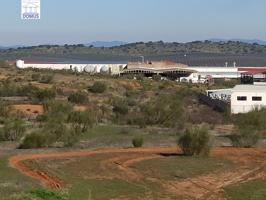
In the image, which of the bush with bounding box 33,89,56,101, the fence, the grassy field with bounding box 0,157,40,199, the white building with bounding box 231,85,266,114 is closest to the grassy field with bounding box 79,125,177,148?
the grassy field with bounding box 0,157,40,199

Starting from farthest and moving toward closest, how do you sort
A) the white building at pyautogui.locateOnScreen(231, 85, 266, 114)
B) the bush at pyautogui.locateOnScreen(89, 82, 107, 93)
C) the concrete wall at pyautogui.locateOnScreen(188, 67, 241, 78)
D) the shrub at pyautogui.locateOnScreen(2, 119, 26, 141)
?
the concrete wall at pyautogui.locateOnScreen(188, 67, 241, 78), the bush at pyautogui.locateOnScreen(89, 82, 107, 93), the white building at pyautogui.locateOnScreen(231, 85, 266, 114), the shrub at pyautogui.locateOnScreen(2, 119, 26, 141)

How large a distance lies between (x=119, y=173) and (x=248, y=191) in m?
4.89

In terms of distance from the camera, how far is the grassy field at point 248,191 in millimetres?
20933

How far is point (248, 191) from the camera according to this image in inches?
862

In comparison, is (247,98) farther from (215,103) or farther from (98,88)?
(98,88)

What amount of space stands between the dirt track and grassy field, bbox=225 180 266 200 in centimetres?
34

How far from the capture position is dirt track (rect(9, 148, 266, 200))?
70.6 feet

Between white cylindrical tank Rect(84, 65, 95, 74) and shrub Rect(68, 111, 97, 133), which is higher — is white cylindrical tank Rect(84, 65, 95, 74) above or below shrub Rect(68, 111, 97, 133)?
above

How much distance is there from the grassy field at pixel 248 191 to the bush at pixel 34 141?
13377 millimetres

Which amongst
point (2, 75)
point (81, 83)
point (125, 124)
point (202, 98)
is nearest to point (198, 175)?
point (125, 124)

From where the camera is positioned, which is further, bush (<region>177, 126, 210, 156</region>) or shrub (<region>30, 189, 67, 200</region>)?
bush (<region>177, 126, 210, 156</region>)

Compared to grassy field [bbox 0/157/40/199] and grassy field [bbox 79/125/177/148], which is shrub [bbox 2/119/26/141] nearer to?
grassy field [bbox 79/125/177/148]

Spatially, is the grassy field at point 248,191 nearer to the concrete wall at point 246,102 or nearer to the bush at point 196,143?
the bush at point 196,143

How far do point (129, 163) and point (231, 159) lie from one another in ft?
16.1
